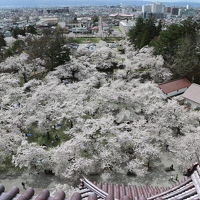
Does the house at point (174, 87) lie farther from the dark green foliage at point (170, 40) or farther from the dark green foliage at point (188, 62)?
the dark green foliage at point (170, 40)

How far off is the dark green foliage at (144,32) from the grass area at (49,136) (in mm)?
19994

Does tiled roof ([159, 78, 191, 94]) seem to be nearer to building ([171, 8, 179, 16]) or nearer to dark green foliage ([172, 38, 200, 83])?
dark green foliage ([172, 38, 200, 83])

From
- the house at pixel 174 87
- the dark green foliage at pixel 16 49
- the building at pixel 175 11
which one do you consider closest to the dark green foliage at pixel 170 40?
the house at pixel 174 87

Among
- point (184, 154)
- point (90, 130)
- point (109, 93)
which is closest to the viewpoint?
point (184, 154)

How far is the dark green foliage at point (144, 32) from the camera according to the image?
30772 millimetres

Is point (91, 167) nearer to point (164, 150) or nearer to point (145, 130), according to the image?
point (145, 130)

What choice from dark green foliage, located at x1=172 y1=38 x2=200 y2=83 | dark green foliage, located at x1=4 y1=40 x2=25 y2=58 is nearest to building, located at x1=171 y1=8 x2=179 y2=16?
dark green foliage, located at x1=4 y1=40 x2=25 y2=58

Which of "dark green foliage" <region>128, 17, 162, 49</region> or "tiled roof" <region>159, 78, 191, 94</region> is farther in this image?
"dark green foliage" <region>128, 17, 162, 49</region>

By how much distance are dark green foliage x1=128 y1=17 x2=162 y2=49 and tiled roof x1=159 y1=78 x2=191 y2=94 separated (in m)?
10.6

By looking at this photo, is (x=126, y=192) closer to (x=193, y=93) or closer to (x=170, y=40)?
(x=193, y=93)

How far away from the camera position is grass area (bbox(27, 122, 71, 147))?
15.1 metres

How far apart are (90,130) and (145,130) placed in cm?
366

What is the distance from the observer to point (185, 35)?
25.5 metres

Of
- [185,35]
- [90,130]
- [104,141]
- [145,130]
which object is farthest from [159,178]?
[185,35]
